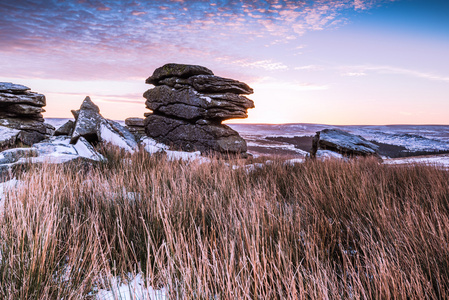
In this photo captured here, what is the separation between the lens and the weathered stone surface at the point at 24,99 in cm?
1114

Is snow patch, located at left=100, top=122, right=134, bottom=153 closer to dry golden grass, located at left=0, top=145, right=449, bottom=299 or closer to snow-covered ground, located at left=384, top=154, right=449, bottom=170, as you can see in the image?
dry golden grass, located at left=0, top=145, right=449, bottom=299

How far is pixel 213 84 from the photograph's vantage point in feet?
36.9

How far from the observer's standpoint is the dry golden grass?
5.14 ft

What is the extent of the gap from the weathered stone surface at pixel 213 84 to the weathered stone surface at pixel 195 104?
28cm

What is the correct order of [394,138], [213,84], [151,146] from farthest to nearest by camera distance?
[394,138] → [213,84] → [151,146]

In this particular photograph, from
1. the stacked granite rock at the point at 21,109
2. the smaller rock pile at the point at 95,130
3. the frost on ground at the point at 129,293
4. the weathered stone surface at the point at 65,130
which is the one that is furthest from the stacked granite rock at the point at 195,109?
the frost on ground at the point at 129,293

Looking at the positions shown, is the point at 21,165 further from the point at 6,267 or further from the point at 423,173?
the point at 423,173

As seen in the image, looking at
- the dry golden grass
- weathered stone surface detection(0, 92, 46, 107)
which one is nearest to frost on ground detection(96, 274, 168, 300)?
the dry golden grass

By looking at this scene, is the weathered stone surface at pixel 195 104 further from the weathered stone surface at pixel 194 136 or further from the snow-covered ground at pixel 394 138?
the snow-covered ground at pixel 394 138

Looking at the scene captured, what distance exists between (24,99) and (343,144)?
13.1 metres

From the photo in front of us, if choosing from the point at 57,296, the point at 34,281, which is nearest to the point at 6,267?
the point at 34,281

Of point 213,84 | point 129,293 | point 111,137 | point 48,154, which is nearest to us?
point 129,293

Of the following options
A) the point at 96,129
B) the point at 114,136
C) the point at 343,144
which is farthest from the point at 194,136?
the point at 343,144

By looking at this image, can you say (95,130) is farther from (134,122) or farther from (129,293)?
(134,122)
